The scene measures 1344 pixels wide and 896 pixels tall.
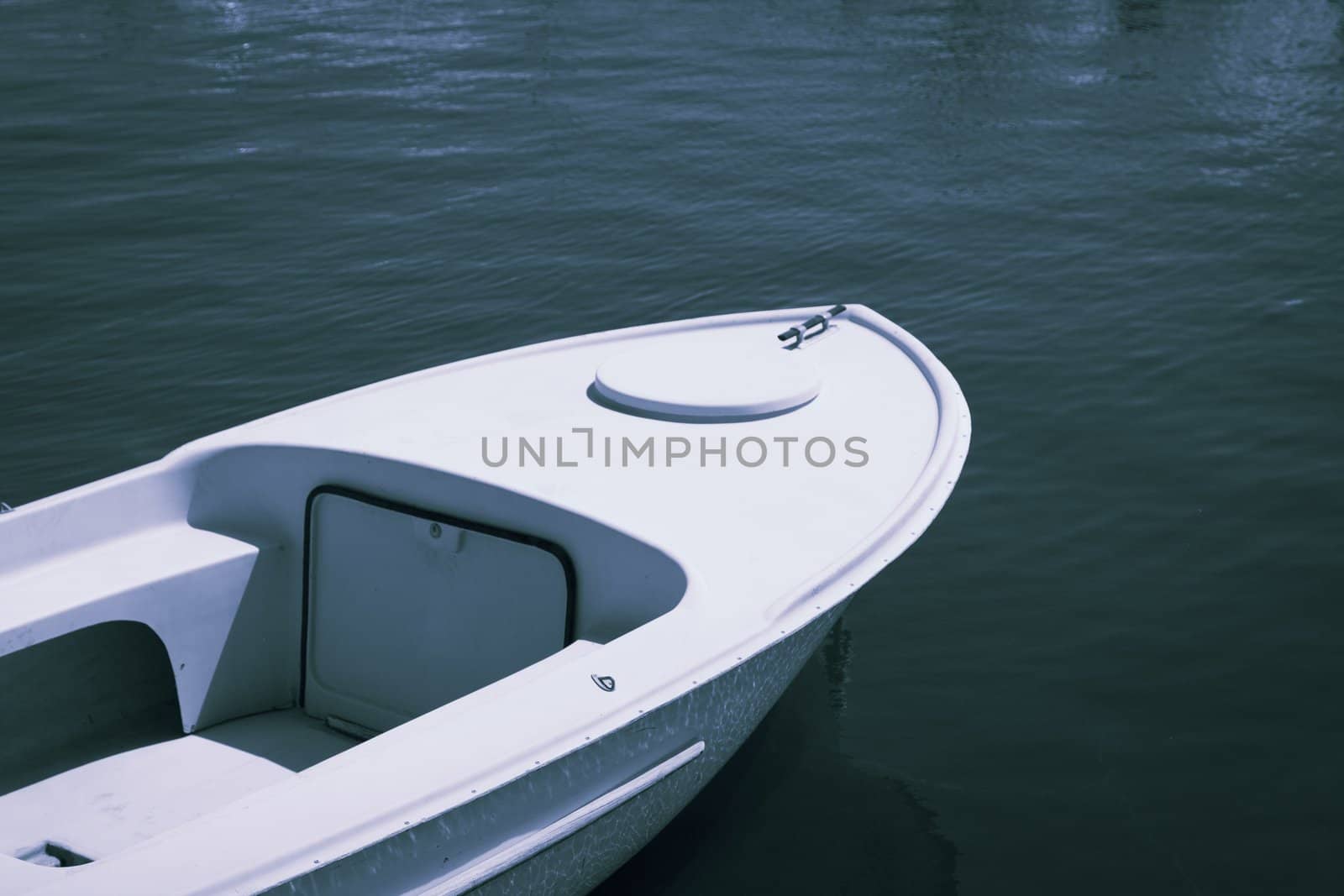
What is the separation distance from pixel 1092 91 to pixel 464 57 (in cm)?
566

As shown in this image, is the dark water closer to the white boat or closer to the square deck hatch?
the square deck hatch

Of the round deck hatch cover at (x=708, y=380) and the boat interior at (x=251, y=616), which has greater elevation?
the round deck hatch cover at (x=708, y=380)

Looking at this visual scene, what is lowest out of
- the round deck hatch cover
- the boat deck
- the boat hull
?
the boat deck

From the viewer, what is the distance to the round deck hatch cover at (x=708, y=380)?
413cm

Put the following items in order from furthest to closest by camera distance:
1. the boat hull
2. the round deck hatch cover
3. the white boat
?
the round deck hatch cover → the white boat → the boat hull

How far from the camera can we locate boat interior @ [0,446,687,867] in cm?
361

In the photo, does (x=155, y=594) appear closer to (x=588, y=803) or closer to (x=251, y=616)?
(x=251, y=616)

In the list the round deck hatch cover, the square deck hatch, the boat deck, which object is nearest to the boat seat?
the boat deck

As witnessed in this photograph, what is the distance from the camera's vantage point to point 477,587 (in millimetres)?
3834

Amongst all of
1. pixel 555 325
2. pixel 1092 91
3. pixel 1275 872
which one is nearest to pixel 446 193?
pixel 555 325

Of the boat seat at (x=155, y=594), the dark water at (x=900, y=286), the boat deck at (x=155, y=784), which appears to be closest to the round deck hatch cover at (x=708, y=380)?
the dark water at (x=900, y=286)

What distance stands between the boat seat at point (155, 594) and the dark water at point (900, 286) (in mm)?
1359

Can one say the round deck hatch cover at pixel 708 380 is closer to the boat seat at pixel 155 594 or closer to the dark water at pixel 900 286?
the dark water at pixel 900 286

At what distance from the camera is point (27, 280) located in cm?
852
